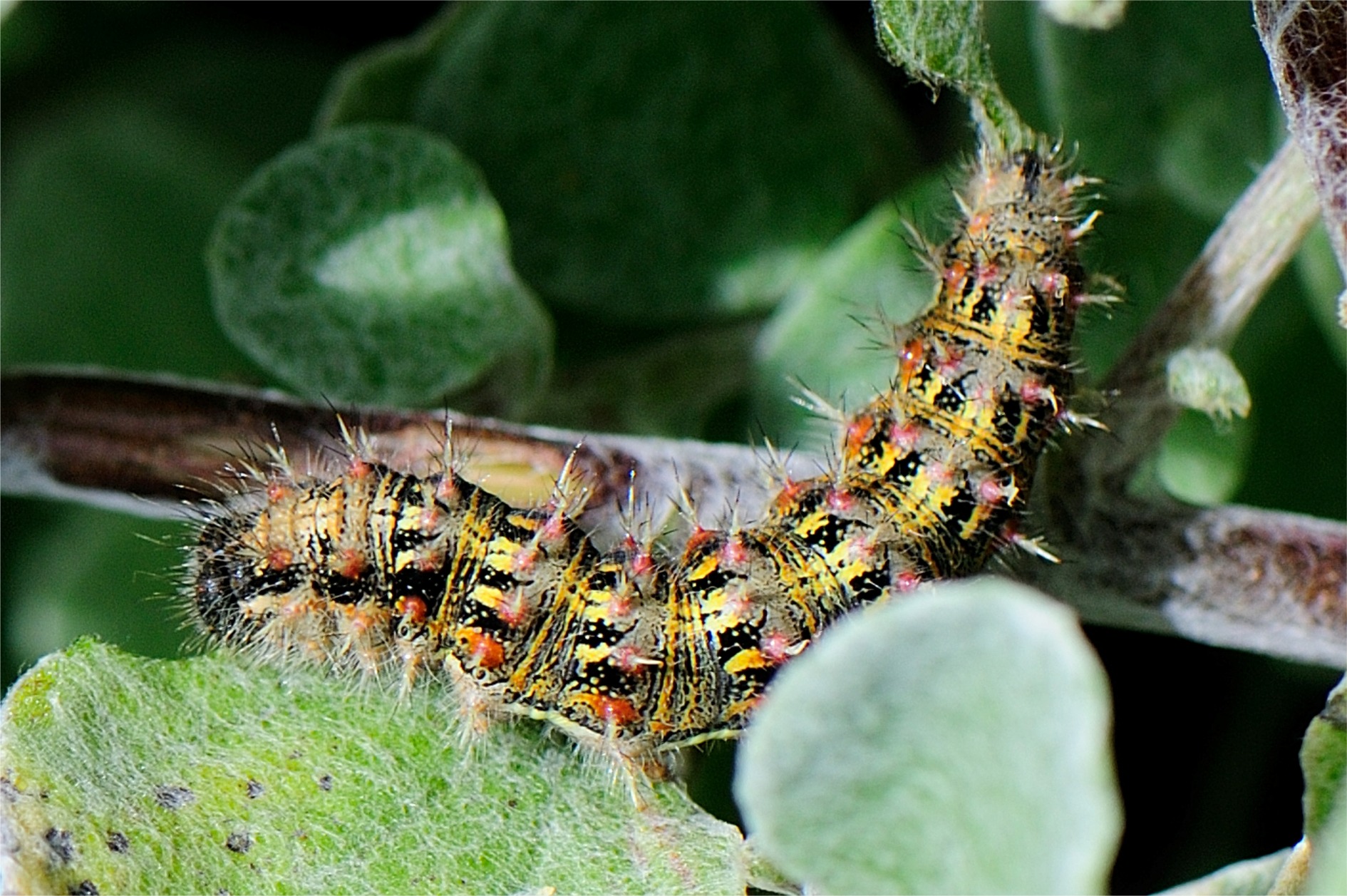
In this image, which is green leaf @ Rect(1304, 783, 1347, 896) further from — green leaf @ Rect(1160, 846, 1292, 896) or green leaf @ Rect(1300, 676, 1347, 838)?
green leaf @ Rect(1300, 676, 1347, 838)

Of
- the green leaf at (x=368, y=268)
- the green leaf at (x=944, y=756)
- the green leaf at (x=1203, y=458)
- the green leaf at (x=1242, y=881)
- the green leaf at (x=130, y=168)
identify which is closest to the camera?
the green leaf at (x=944, y=756)

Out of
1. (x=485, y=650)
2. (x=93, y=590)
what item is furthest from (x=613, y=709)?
(x=93, y=590)

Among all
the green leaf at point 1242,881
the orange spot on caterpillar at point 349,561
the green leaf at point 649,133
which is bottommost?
the green leaf at point 1242,881

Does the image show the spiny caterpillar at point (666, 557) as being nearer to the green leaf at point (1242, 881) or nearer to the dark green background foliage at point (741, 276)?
the dark green background foliage at point (741, 276)

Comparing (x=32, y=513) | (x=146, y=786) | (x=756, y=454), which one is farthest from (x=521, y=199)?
(x=146, y=786)

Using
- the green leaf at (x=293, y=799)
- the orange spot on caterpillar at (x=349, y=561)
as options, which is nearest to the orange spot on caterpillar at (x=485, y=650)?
the green leaf at (x=293, y=799)

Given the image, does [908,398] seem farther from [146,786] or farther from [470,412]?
[146,786]
